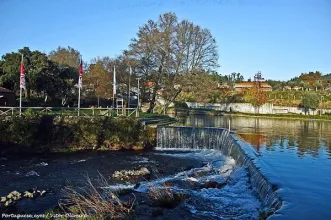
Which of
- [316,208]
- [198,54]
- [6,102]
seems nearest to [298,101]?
[198,54]

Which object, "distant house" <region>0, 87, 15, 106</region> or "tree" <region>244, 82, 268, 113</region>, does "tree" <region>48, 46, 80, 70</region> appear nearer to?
"distant house" <region>0, 87, 15, 106</region>

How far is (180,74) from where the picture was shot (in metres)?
42.8

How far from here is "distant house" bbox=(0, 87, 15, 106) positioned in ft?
125

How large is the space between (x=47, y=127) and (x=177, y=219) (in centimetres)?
1712

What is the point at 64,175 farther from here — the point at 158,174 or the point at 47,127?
the point at 47,127

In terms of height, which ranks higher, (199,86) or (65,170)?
(199,86)

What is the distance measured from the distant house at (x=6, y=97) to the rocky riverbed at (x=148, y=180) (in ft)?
64.5

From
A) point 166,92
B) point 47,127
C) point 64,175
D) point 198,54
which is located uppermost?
point 198,54

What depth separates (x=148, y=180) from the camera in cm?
1549

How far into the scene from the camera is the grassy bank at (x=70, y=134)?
22.7m

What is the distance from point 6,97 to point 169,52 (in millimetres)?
20199

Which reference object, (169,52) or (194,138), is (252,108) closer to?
(169,52)

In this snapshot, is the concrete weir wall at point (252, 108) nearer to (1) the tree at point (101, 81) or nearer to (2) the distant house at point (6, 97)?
(1) the tree at point (101, 81)

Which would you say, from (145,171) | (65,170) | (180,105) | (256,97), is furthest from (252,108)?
(65,170)
